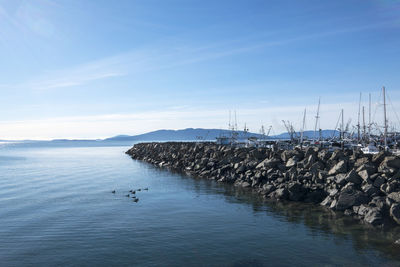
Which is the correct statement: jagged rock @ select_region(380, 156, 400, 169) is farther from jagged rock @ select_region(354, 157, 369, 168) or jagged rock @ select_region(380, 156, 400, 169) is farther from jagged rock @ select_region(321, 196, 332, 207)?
jagged rock @ select_region(321, 196, 332, 207)

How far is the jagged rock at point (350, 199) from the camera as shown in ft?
101

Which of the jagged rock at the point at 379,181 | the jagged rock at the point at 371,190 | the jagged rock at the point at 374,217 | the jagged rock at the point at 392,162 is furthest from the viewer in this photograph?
the jagged rock at the point at 392,162

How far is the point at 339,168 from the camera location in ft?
120

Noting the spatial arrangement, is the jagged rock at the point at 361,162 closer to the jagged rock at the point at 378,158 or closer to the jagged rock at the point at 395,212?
the jagged rock at the point at 378,158

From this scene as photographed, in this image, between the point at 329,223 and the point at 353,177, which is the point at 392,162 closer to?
the point at 353,177

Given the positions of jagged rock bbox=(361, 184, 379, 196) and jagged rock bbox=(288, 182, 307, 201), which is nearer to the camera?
jagged rock bbox=(361, 184, 379, 196)

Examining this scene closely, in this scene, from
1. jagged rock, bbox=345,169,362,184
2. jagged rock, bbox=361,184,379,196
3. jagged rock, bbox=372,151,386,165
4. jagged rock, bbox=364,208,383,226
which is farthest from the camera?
jagged rock, bbox=372,151,386,165

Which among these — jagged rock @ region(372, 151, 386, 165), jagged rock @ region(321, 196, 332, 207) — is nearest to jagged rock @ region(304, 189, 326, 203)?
jagged rock @ region(321, 196, 332, 207)

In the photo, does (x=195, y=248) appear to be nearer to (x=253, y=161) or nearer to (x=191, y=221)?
(x=191, y=221)

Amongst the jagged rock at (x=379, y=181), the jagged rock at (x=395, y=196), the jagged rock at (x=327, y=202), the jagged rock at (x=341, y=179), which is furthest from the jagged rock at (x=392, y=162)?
the jagged rock at (x=327, y=202)

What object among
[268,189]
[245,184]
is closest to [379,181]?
[268,189]

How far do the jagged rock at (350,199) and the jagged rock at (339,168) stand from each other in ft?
15.8

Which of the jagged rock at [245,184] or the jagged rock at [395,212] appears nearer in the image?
the jagged rock at [395,212]

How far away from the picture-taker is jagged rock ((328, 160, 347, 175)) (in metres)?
36.6
